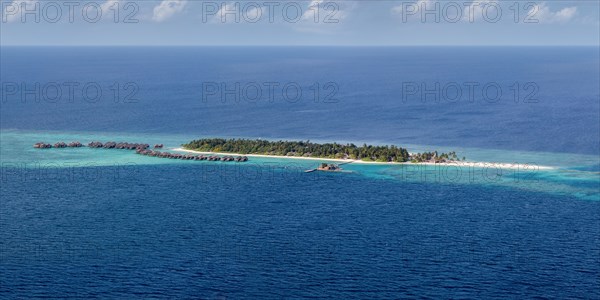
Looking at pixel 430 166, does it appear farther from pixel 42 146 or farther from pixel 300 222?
pixel 42 146

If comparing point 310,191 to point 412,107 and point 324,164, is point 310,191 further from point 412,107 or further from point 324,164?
point 412,107

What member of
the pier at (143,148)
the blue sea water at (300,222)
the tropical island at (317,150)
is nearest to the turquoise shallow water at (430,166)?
the blue sea water at (300,222)

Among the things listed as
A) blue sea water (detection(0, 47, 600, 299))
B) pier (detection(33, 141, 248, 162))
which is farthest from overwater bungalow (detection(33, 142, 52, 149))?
blue sea water (detection(0, 47, 600, 299))

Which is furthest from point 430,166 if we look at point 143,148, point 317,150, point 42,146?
point 42,146

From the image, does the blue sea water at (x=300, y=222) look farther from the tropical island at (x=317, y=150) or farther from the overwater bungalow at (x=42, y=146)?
the tropical island at (x=317, y=150)

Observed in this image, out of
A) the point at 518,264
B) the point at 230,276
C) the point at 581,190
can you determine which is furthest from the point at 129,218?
the point at 581,190

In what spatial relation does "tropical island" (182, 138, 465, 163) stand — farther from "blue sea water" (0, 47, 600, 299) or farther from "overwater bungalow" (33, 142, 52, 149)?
"overwater bungalow" (33, 142, 52, 149)

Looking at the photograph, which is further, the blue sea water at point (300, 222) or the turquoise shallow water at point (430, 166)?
the turquoise shallow water at point (430, 166)
